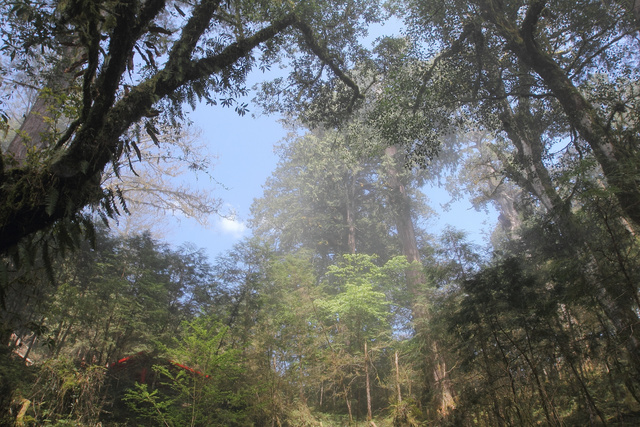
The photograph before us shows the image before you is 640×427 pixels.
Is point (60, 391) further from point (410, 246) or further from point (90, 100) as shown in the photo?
point (410, 246)

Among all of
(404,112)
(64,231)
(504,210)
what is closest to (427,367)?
(404,112)

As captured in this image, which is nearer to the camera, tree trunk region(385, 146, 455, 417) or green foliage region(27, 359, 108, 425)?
green foliage region(27, 359, 108, 425)

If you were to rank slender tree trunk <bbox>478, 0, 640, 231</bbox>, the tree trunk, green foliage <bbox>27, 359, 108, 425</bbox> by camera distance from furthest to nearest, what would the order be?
the tree trunk < green foliage <bbox>27, 359, 108, 425</bbox> < slender tree trunk <bbox>478, 0, 640, 231</bbox>

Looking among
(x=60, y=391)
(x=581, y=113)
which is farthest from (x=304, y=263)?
(x=581, y=113)

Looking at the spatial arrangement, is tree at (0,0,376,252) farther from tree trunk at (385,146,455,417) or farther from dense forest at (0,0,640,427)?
tree trunk at (385,146,455,417)

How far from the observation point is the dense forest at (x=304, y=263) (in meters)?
3.72

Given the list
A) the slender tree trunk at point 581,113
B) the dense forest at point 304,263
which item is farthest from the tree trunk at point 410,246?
the slender tree trunk at point 581,113

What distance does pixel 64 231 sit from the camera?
3426mm

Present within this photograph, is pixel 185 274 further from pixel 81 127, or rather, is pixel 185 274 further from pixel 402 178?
pixel 402 178

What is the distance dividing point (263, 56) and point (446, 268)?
601 cm

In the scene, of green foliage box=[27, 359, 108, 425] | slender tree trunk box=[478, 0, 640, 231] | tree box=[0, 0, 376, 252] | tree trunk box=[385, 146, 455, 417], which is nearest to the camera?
tree box=[0, 0, 376, 252]

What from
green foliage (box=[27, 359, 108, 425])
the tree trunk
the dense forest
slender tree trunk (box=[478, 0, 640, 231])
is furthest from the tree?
the tree trunk

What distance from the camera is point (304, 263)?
45.2 feet

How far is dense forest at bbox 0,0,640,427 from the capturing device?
12.2 feet
